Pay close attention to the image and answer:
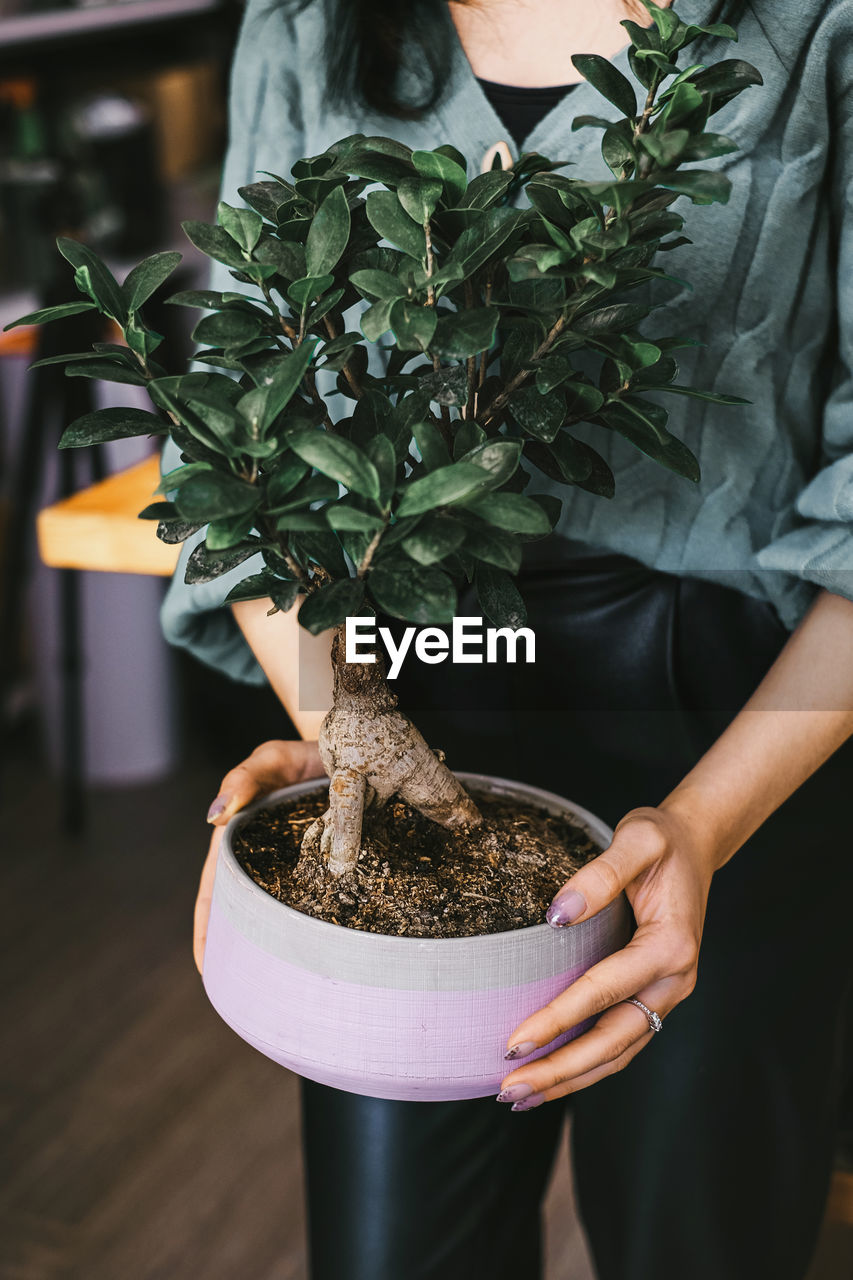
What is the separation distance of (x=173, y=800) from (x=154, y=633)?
0.31 m

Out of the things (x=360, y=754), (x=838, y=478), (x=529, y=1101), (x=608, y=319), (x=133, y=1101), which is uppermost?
(x=608, y=319)

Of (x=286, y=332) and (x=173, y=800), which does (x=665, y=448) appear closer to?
(x=286, y=332)

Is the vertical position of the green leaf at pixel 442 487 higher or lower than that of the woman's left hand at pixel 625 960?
higher

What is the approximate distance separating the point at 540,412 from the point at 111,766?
189 centimetres

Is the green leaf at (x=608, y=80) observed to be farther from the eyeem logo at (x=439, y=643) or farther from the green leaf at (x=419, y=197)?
the eyeem logo at (x=439, y=643)

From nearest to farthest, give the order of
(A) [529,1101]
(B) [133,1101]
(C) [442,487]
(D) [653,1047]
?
(C) [442,487], (A) [529,1101], (D) [653,1047], (B) [133,1101]

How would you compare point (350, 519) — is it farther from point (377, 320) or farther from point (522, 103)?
point (522, 103)

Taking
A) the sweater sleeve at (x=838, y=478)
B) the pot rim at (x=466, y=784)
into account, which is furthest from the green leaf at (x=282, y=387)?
the sweater sleeve at (x=838, y=478)

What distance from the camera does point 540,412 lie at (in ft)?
1.64

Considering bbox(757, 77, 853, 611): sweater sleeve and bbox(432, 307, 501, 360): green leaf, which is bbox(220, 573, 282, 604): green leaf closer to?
bbox(432, 307, 501, 360): green leaf

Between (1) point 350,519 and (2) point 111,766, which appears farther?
(2) point 111,766

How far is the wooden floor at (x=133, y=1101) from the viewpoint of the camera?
4.49 feet

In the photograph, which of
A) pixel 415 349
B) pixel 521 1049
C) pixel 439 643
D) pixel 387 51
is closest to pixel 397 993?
pixel 521 1049

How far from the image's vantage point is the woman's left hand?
0.53 m
